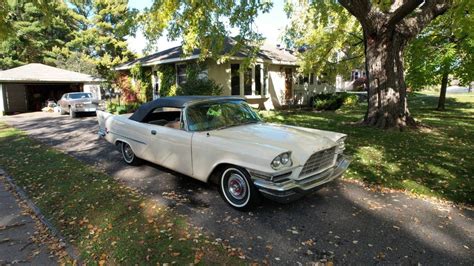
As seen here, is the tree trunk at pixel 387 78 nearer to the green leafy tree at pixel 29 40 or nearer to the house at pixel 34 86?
the house at pixel 34 86

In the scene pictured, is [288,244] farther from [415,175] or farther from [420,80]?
[420,80]

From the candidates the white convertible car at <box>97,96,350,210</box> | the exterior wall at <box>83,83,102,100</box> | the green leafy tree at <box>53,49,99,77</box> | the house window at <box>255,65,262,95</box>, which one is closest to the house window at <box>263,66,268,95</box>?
the house window at <box>255,65,262,95</box>

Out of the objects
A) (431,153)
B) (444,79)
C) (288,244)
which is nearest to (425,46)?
(444,79)

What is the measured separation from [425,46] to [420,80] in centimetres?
163

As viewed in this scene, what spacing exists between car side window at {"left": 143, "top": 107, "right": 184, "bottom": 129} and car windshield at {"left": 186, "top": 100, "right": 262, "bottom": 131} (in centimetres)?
52

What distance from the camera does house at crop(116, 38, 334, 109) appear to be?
1658 centimetres

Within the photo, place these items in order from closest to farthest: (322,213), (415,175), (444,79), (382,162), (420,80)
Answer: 1. (322,213)
2. (415,175)
3. (382,162)
4. (420,80)
5. (444,79)

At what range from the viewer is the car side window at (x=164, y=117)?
5653 mm

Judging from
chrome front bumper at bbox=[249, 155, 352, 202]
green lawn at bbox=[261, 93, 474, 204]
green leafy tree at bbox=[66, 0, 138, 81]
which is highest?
green leafy tree at bbox=[66, 0, 138, 81]

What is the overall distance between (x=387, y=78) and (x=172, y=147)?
26.3 feet

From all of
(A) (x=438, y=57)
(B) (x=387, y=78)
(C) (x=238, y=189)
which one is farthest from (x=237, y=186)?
(A) (x=438, y=57)

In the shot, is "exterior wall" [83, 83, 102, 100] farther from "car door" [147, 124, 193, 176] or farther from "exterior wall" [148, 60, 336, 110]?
"car door" [147, 124, 193, 176]

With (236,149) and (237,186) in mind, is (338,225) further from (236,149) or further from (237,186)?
(236,149)

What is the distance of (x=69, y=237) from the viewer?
381cm
